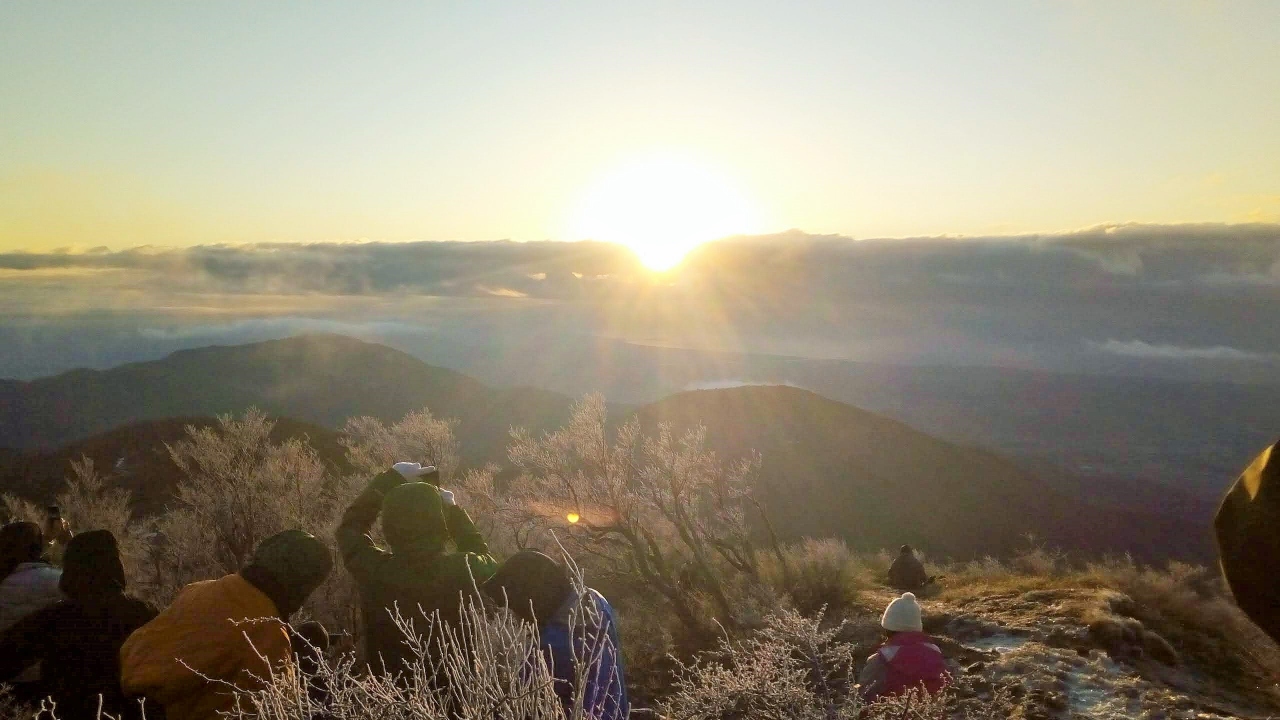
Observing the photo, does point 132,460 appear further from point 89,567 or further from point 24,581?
point 89,567

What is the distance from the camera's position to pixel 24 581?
14.3ft

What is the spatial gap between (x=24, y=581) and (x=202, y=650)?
74.0 inches

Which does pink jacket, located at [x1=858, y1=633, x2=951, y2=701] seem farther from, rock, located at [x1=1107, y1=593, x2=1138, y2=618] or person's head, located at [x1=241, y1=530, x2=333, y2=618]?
rock, located at [x1=1107, y1=593, x2=1138, y2=618]

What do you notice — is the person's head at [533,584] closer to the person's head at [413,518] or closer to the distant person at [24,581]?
the person's head at [413,518]

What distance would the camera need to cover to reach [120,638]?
13.4 ft

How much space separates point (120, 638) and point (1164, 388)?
384 feet

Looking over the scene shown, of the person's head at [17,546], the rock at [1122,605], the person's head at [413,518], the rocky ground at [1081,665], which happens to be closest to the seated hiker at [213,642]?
the person's head at [413,518]

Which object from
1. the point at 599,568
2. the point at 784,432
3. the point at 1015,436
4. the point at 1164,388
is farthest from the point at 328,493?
the point at 1164,388

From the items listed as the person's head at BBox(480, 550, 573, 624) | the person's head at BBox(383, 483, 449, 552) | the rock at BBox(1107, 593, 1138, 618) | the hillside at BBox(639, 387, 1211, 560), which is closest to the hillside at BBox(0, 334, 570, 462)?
the hillside at BBox(639, 387, 1211, 560)

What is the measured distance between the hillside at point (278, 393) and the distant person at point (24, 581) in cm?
4771

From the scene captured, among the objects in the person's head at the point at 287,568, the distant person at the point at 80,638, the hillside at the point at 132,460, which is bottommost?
the hillside at the point at 132,460

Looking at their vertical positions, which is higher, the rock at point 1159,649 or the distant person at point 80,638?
the distant person at point 80,638

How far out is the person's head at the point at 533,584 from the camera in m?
3.41

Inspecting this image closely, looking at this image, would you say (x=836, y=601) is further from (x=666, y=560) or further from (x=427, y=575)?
(x=427, y=575)
